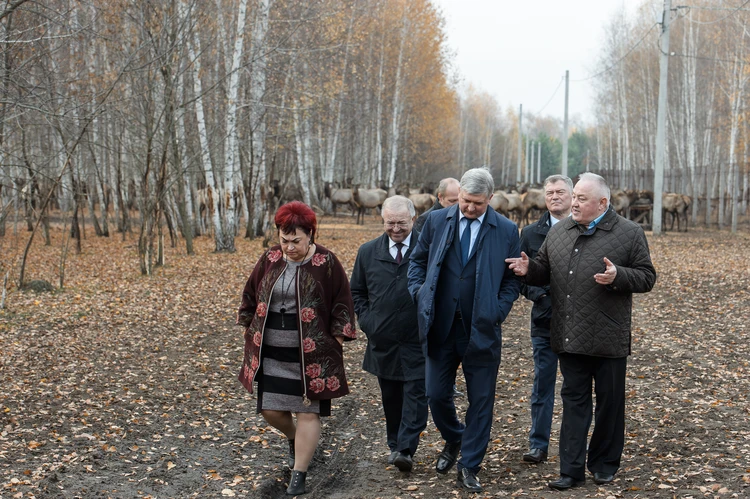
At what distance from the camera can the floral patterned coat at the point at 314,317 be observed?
4773 mm

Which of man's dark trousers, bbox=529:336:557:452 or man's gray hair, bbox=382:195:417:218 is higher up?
man's gray hair, bbox=382:195:417:218

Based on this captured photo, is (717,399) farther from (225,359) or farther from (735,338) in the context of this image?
(225,359)

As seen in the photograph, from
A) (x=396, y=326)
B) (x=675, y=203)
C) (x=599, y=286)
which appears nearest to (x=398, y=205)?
(x=396, y=326)

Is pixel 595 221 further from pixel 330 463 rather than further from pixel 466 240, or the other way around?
pixel 330 463

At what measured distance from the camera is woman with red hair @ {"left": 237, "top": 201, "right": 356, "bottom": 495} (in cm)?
477

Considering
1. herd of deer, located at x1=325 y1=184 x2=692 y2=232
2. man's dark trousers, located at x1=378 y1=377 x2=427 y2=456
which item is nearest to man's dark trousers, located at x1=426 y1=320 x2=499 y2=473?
Answer: man's dark trousers, located at x1=378 y1=377 x2=427 y2=456

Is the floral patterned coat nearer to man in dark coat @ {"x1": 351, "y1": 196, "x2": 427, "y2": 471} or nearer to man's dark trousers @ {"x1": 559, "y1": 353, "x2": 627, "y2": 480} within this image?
man in dark coat @ {"x1": 351, "y1": 196, "x2": 427, "y2": 471}

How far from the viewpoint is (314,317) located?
477 centimetres

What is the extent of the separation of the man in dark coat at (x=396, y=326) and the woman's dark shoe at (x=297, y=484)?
24.1 inches

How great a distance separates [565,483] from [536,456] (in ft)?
1.99

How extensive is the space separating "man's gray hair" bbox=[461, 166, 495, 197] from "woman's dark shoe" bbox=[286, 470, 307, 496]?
2.00 metres

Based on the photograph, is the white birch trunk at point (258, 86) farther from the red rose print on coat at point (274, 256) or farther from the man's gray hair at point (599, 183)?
the man's gray hair at point (599, 183)

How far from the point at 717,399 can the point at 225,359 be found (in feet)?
16.3

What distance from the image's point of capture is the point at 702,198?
33500mm
